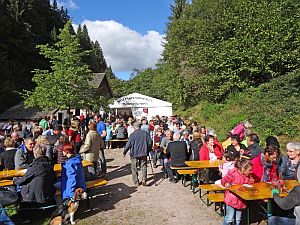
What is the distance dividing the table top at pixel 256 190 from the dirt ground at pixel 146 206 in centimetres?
121

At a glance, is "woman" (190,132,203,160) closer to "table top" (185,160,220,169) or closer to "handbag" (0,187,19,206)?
"table top" (185,160,220,169)

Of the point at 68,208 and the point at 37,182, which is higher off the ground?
the point at 37,182

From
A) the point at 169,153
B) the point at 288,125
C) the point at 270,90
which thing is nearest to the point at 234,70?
the point at 270,90

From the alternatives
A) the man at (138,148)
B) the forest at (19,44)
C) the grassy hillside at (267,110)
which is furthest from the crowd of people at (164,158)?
the forest at (19,44)

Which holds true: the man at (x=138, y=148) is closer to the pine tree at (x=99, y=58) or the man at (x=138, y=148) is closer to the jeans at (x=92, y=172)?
the jeans at (x=92, y=172)

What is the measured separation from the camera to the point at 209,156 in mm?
8281

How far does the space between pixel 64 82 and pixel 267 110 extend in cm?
1161

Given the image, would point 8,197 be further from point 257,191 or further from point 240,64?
point 240,64

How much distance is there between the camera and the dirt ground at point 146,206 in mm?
6133

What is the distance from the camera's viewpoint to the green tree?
61.3 ft

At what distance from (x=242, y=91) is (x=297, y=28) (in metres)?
5.03

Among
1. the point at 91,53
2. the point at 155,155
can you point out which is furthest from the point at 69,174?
the point at 91,53

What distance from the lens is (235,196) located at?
5098 mm

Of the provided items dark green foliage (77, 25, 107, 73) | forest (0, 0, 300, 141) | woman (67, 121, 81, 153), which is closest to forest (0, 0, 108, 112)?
dark green foliage (77, 25, 107, 73)
